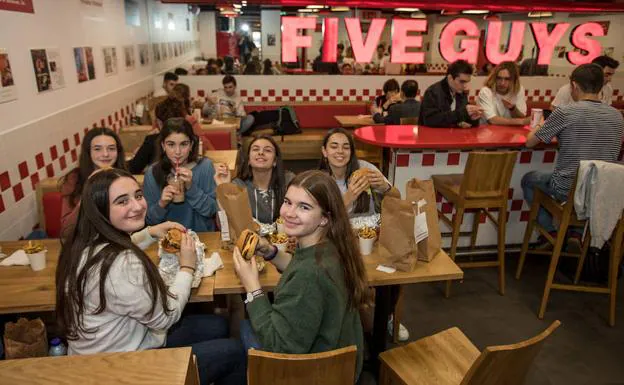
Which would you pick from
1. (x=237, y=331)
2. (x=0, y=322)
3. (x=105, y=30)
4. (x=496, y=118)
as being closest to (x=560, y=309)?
(x=496, y=118)

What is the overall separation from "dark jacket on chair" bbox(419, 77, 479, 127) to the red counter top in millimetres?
86

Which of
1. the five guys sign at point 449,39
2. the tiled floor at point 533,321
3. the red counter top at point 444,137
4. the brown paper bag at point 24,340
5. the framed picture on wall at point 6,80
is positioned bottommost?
the tiled floor at point 533,321

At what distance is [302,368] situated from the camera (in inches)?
58.8

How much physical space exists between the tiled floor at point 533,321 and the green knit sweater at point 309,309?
4.03 ft

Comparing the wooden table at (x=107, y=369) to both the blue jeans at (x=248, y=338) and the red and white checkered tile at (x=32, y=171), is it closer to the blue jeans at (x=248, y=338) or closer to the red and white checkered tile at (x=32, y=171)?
the blue jeans at (x=248, y=338)

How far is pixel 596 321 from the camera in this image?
3.32 metres

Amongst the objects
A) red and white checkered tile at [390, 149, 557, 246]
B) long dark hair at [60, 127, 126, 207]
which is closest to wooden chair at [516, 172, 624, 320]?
red and white checkered tile at [390, 149, 557, 246]

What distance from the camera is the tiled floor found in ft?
9.29

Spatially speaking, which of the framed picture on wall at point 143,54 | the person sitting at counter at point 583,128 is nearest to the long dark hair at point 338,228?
the person sitting at counter at point 583,128

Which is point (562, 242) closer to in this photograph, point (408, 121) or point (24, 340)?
point (408, 121)

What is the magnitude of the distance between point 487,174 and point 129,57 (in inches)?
201

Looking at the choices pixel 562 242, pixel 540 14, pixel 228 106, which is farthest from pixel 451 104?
pixel 540 14

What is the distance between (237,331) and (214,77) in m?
5.78

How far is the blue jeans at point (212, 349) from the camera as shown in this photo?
6.82 ft
